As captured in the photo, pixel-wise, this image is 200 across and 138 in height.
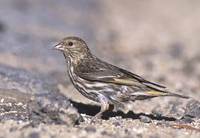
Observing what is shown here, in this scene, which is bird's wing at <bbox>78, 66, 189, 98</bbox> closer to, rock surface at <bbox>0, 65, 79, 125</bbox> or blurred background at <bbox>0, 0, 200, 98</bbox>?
rock surface at <bbox>0, 65, 79, 125</bbox>

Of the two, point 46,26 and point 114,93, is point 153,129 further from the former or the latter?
point 46,26

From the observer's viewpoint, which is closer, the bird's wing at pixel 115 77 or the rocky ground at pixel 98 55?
the rocky ground at pixel 98 55

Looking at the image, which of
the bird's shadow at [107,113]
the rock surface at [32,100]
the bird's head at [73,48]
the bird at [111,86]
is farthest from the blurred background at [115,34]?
the bird at [111,86]

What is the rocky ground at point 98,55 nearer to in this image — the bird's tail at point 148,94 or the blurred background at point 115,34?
the blurred background at point 115,34

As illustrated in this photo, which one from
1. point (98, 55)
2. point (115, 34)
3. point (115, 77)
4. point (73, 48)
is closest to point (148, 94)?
point (115, 77)

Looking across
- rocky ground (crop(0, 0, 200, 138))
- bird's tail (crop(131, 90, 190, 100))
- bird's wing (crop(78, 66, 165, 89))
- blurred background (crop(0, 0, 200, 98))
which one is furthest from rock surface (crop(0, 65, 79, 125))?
blurred background (crop(0, 0, 200, 98))

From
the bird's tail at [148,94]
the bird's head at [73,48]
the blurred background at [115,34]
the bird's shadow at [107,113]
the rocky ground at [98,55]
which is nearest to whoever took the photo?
the rocky ground at [98,55]
